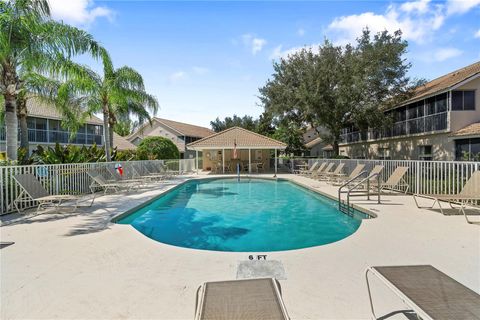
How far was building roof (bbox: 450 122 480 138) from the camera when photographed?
1768 centimetres

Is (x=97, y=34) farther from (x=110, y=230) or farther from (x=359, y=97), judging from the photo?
(x=359, y=97)

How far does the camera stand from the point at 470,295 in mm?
2246

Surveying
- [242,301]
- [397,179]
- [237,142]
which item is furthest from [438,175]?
[237,142]

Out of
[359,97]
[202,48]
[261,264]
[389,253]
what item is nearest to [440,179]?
[389,253]

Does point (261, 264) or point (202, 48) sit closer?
point (261, 264)

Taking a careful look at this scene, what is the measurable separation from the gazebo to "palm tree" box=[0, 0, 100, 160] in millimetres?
15388

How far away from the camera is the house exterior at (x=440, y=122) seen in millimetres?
19547

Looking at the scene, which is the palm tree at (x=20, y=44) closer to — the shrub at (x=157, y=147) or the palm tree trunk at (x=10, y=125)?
the palm tree trunk at (x=10, y=125)

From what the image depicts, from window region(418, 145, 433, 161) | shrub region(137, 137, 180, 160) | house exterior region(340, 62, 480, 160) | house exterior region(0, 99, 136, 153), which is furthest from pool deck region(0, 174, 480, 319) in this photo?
house exterior region(0, 99, 136, 153)

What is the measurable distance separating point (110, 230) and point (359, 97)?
76.2 ft

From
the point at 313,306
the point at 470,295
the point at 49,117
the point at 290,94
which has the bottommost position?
the point at 313,306

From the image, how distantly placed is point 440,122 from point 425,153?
128 inches

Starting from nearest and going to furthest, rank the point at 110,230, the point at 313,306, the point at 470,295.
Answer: the point at 470,295
the point at 313,306
the point at 110,230

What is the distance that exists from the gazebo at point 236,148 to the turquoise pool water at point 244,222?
11126 mm
